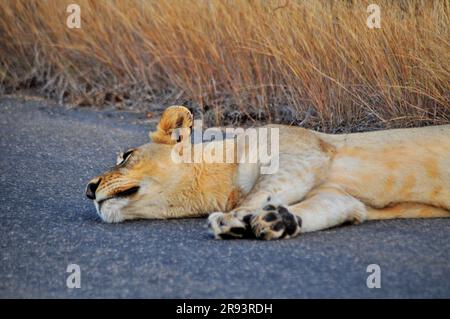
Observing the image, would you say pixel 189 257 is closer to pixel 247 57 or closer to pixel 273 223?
pixel 273 223

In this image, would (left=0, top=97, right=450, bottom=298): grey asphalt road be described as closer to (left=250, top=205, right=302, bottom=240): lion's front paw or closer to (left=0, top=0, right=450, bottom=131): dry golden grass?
(left=250, top=205, right=302, bottom=240): lion's front paw

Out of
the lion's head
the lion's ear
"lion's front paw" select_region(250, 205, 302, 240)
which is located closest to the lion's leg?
"lion's front paw" select_region(250, 205, 302, 240)

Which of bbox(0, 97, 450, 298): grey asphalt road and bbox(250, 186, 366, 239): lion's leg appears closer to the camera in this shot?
bbox(0, 97, 450, 298): grey asphalt road

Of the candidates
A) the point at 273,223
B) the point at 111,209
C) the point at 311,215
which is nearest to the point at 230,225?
the point at 273,223

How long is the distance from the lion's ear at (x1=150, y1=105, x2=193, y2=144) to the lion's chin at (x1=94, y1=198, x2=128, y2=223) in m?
0.43

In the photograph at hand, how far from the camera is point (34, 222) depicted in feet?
14.6

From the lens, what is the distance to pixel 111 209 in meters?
4.35

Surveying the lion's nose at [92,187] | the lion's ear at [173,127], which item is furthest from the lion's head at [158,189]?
the lion's ear at [173,127]

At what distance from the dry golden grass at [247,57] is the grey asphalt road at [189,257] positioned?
1.48m

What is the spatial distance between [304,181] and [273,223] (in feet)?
1.63

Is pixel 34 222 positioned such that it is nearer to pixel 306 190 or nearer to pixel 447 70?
pixel 306 190

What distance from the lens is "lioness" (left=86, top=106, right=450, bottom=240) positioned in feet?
14.1

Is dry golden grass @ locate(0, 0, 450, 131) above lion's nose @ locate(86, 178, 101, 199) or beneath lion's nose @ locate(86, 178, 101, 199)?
above

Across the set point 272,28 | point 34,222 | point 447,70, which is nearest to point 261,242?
point 34,222
